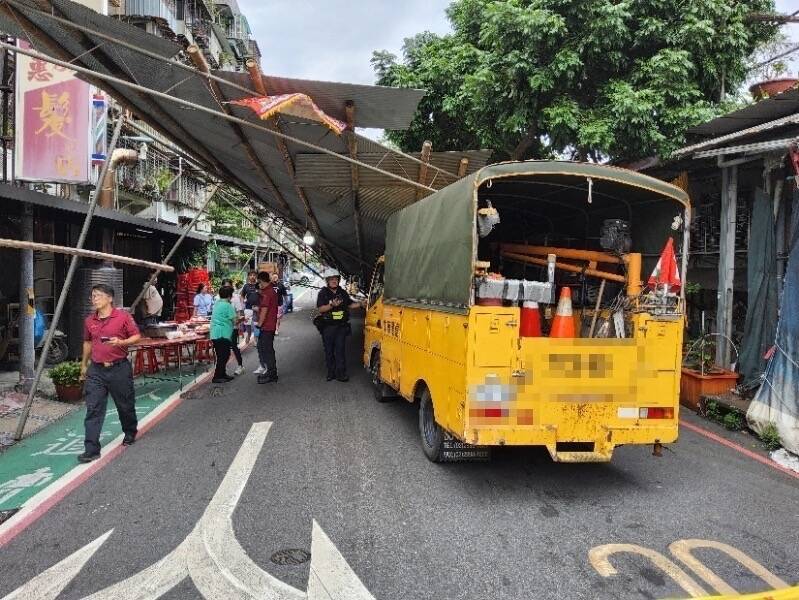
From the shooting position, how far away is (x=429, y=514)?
4152 mm

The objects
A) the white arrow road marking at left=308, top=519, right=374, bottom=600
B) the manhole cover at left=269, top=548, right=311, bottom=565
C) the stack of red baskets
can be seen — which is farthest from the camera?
the stack of red baskets

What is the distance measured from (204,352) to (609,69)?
374 inches

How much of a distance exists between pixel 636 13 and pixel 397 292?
22.3 feet

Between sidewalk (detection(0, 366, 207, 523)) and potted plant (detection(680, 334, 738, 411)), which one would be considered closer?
sidewalk (detection(0, 366, 207, 523))

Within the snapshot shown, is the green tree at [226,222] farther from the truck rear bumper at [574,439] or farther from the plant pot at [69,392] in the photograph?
the truck rear bumper at [574,439]

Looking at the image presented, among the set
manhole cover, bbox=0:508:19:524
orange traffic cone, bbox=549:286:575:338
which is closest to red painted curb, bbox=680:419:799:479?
orange traffic cone, bbox=549:286:575:338

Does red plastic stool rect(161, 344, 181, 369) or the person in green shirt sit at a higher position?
the person in green shirt

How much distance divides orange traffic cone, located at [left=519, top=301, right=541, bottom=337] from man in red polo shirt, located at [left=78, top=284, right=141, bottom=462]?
12.3 ft

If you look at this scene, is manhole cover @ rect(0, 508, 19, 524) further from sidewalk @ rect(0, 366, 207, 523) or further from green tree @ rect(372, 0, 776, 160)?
green tree @ rect(372, 0, 776, 160)

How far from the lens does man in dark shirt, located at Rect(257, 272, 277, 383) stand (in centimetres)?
904

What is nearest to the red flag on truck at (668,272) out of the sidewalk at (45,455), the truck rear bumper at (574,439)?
the truck rear bumper at (574,439)

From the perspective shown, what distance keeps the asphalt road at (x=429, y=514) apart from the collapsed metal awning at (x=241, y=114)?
126 inches

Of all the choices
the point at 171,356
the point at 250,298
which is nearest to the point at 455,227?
the point at 250,298

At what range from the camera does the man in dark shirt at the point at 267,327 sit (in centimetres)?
904
